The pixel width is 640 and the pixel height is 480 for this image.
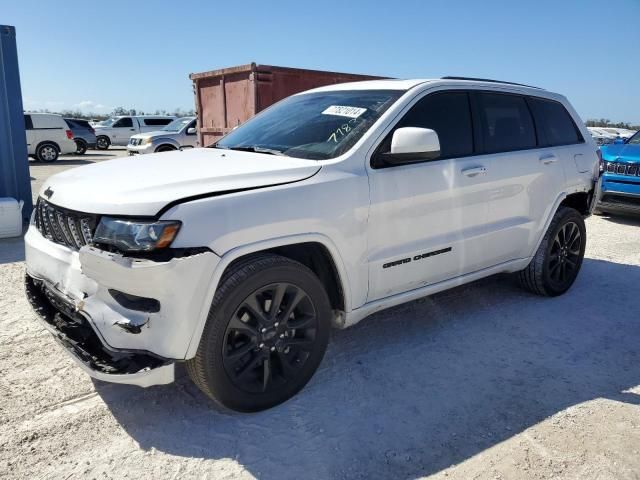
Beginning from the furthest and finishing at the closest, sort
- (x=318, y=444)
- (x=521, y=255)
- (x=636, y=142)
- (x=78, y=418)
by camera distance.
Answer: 1. (x=636, y=142)
2. (x=521, y=255)
3. (x=78, y=418)
4. (x=318, y=444)

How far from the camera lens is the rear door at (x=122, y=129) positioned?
25094 mm

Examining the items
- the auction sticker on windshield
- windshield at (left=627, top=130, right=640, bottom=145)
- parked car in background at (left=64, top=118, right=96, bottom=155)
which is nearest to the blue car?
windshield at (left=627, top=130, right=640, bottom=145)

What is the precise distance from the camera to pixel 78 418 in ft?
9.24

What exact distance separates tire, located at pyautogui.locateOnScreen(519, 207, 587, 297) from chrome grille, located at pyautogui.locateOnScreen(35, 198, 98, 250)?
3643 millimetres

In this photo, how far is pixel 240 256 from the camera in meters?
2.62

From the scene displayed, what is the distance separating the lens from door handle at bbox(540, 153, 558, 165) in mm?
4348

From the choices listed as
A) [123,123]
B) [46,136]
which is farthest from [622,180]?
[123,123]

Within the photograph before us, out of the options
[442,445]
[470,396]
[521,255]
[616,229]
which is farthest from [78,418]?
[616,229]

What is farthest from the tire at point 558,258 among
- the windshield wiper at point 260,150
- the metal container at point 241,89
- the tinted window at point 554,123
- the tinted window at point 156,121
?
the tinted window at point 156,121

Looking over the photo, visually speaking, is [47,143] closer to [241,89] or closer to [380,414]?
[241,89]

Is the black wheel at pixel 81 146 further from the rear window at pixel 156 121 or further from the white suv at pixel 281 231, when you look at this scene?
the white suv at pixel 281 231

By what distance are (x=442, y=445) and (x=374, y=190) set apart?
56.9 inches

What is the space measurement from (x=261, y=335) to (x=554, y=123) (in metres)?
3.44

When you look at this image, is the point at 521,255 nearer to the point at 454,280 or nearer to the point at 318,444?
the point at 454,280
